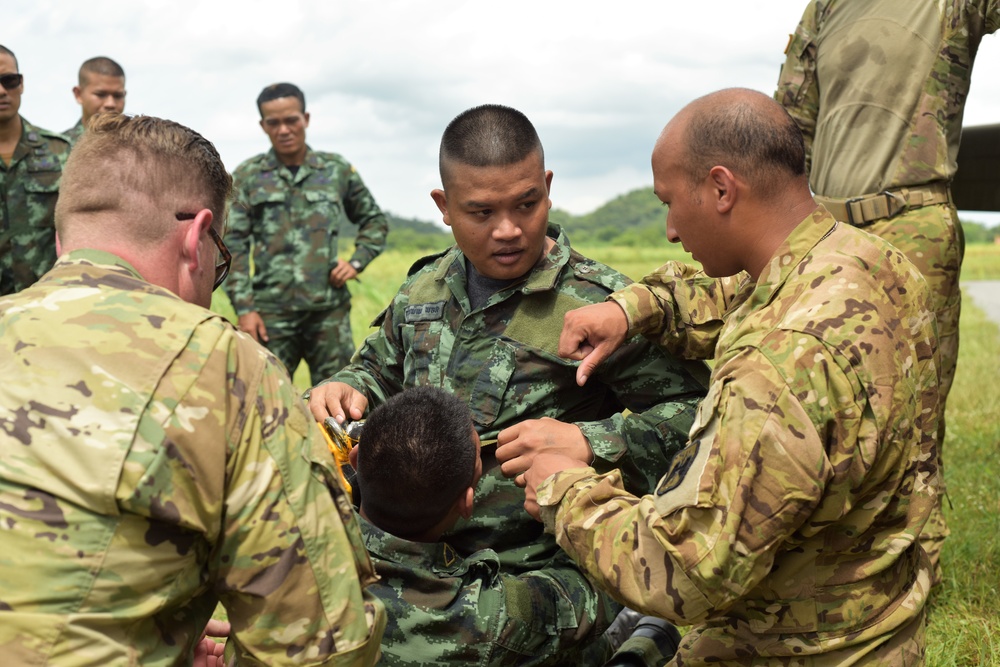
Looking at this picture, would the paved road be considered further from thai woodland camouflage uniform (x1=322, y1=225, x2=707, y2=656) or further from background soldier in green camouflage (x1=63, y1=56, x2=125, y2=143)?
thai woodland camouflage uniform (x1=322, y1=225, x2=707, y2=656)

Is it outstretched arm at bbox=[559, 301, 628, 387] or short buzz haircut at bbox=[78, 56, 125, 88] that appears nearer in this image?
outstretched arm at bbox=[559, 301, 628, 387]

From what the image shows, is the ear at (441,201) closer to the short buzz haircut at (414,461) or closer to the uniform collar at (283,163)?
the short buzz haircut at (414,461)

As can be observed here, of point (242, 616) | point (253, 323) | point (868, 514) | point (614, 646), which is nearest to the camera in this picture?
point (242, 616)

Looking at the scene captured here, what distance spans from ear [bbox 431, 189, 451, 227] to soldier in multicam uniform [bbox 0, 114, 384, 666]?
4.17ft

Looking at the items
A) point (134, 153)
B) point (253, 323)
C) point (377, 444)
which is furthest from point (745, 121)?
point (253, 323)

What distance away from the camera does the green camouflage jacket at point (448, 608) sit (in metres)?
2.65

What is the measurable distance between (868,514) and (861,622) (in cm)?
29

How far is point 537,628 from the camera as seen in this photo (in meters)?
2.79

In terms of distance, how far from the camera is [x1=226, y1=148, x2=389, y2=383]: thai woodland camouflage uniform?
8.15 m

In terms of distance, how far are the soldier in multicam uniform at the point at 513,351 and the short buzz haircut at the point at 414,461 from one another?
468 mm

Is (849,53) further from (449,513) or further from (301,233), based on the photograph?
(301,233)

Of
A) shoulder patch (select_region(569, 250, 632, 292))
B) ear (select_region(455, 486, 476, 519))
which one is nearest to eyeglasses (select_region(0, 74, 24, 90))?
shoulder patch (select_region(569, 250, 632, 292))

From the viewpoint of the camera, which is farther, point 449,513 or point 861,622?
point 449,513

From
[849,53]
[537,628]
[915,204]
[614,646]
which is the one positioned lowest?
[614,646]
